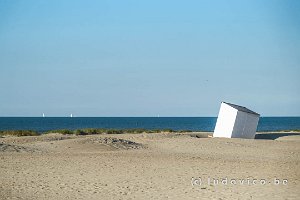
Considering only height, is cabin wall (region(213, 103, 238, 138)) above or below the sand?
above

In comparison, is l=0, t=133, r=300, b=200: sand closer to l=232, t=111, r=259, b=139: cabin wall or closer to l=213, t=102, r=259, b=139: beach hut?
l=213, t=102, r=259, b=139: beach hut

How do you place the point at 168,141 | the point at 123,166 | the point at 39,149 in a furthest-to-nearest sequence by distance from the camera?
the point at 168,141
the point at 39,149
the point at 123,166

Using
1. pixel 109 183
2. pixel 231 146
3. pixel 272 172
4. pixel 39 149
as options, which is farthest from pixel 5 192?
pixel 231 146

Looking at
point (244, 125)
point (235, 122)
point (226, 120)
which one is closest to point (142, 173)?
point (235, 122)

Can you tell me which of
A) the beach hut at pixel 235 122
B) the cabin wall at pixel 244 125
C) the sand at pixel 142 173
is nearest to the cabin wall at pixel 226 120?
the beach hut at pixel 235 122

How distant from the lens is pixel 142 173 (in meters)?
16.8

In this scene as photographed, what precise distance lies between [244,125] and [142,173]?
752 inches

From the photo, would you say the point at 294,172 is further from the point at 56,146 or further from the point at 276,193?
the point at 56,146

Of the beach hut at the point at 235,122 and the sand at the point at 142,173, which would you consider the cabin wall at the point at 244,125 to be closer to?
the beach hut at the point at 235,122

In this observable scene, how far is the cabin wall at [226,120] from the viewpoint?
33.4 meters

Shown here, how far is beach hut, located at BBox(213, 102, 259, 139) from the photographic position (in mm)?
33406

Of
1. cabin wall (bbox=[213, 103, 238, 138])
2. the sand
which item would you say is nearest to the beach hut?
cabin wall (bbox=[213, 103, 238, 138])

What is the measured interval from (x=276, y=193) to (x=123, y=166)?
758 cm

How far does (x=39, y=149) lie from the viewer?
25.9 metres
